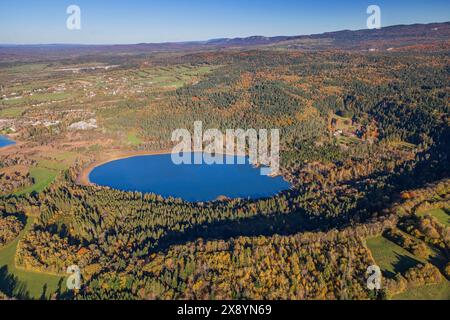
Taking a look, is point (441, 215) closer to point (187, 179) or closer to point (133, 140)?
point (187, 179)

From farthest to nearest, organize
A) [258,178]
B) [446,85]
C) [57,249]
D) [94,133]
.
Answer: [446,85] < [94,133] < [258,178] < [57,249]

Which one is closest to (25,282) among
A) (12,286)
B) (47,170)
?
(12,286)

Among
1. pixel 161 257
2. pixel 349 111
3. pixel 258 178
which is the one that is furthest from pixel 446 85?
pixel 161 257

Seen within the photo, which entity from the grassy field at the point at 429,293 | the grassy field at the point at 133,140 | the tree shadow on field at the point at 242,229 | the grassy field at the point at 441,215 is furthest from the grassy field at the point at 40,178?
the grassy field at the point at 441,215

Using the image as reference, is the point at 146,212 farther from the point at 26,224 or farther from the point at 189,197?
the point at 26,224

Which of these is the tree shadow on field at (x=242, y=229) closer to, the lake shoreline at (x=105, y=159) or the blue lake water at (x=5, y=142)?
the lake shoreline at (x=105, y=159)

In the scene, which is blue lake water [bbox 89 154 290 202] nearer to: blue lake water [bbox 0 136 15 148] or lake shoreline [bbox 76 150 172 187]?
lake shoreline [bbox 76 150 172 187]
